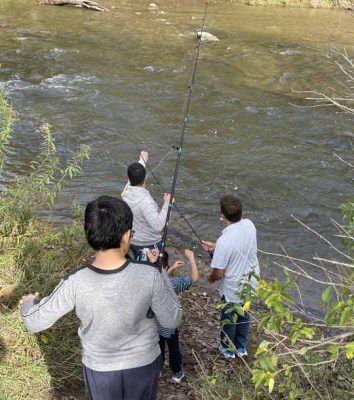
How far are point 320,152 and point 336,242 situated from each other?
10.3 ft

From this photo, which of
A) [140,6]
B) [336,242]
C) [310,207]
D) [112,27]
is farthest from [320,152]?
[140,6]

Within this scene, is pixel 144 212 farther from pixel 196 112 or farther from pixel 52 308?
pixel 196 112

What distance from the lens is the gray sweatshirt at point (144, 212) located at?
4.75 m

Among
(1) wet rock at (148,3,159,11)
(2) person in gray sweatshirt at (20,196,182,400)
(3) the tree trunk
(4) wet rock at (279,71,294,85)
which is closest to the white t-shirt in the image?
(2) person in gray sweatshirt at (20,196,182,400)

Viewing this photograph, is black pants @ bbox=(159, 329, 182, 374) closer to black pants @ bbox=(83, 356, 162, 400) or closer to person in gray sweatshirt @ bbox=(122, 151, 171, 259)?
person in gray sweatshirt @ bbox=(122, 151, 171, 259)

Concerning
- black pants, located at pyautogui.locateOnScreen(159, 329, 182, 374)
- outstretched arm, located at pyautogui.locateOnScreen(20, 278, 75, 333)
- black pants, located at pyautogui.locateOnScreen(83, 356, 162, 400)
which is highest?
outstretched arm, located at pyautogui.locateOnScreen(20, 278, 75, 333)

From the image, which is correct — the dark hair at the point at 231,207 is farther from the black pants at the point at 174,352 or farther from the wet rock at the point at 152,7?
the wet rock at the point at 152,7

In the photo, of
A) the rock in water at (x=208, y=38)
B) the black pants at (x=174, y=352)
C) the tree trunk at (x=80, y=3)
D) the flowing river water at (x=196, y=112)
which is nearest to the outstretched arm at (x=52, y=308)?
A: the black pants at (x=174, y=352)

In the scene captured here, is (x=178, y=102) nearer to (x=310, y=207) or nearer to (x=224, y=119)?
(x=224, y=119)

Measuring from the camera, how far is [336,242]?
7.73m

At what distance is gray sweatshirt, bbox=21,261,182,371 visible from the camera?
2.63 m

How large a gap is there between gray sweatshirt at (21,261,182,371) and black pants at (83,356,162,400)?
0.04 metres

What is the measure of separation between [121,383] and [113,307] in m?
0.45

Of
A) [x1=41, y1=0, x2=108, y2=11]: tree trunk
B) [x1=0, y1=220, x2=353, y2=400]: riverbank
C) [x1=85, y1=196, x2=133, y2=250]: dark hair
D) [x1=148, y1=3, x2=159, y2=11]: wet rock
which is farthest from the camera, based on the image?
[x1=148, y1=3, x2=159, y2=11]: wet rock
